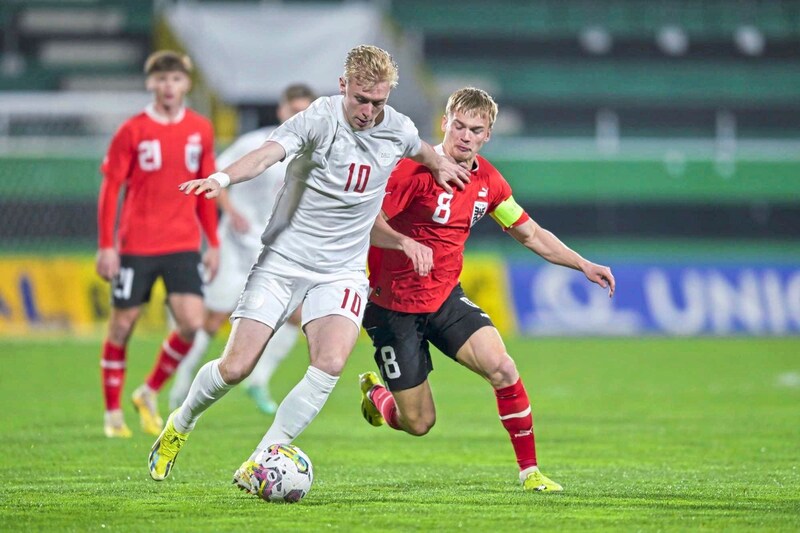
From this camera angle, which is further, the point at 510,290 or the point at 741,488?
the point at 510,290

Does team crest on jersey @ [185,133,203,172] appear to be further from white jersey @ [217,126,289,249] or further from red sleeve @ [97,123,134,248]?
white jersey @ [217,126,289,249]

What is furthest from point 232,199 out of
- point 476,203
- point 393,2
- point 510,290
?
point 393,2

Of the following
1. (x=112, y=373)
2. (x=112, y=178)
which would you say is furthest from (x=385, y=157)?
(x=112, y=373)

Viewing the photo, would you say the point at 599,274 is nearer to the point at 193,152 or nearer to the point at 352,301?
the point at 352,301

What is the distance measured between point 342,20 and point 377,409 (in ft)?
55.2

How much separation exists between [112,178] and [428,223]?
2967mm

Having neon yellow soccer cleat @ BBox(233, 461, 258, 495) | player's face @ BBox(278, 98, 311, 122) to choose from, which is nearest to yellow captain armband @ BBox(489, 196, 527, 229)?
neon yellow soccer cleat @ BBox(233, 461, 258, 495)

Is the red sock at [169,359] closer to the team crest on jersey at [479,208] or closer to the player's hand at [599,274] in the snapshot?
the team crest on jersey at [479,208]

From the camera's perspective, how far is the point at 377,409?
8062mm

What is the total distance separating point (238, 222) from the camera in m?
10.6

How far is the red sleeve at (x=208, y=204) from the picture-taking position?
31.2 ft

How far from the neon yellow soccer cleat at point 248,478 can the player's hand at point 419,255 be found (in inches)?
47.5

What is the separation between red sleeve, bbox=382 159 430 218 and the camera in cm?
703

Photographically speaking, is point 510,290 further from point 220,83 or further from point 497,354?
point 497,354
